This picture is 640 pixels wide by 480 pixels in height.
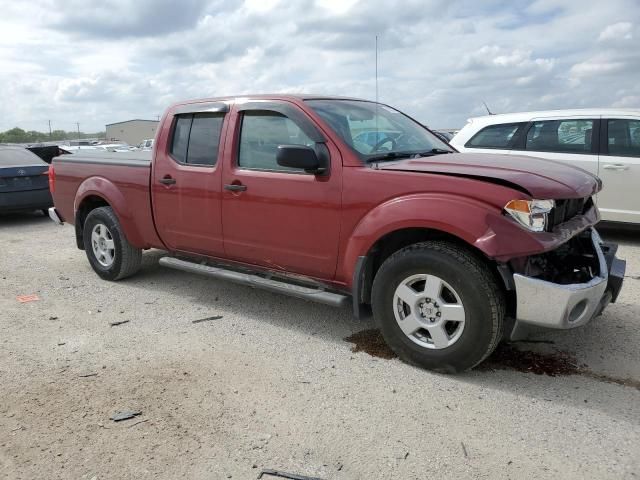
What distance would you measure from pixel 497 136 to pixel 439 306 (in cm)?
476

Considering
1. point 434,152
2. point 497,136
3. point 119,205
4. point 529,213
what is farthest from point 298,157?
point 497,136

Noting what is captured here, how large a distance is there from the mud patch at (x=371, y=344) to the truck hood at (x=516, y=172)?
4.23ft

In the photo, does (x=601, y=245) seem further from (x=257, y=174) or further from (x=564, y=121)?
(x=564, y=121)

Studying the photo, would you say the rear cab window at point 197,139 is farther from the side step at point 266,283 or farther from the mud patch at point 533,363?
the mud patch at point 533,363

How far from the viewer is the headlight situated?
3.19m

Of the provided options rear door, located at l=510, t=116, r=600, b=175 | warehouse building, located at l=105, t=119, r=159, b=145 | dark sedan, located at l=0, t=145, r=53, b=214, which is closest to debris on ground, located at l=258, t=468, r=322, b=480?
rear door, located at l=510, t=116, r=600, b=175

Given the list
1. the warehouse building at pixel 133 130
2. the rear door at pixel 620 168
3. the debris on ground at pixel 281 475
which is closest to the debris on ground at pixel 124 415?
the debris on ground at pixel 281 475

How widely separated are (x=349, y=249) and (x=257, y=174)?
102 cm

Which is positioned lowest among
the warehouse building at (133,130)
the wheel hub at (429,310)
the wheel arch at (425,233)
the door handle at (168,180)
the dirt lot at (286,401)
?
the dirt lot at (286,401)

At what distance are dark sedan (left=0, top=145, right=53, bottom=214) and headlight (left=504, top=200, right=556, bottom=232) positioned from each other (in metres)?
9.14

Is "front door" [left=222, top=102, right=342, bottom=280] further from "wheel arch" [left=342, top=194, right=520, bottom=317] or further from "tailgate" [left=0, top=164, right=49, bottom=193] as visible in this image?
"tailgate" [left=0, top=164, right=49, bottom=193]

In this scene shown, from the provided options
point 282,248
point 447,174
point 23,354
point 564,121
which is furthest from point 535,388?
point 564,121

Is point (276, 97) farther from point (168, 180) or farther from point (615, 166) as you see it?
point (615, 166)

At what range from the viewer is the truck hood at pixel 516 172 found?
10.7 feet
